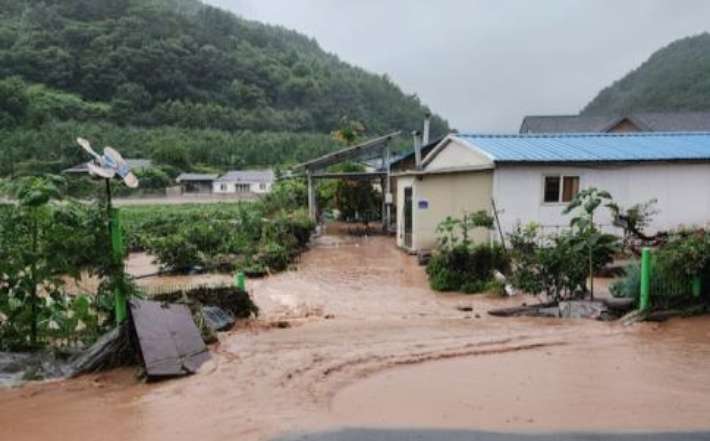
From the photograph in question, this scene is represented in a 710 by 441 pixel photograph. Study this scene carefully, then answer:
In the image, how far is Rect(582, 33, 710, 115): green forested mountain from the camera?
50.4m

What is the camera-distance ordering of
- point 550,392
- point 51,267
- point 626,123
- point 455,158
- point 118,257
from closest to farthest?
point 550,392 → point 51,267 → point 118,257 → point 455,158 → point 626,123

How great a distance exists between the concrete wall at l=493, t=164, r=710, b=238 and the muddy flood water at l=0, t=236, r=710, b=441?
24.5 ft

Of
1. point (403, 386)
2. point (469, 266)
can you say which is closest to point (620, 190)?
point (469, 266)

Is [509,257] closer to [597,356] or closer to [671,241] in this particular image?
[671,241]

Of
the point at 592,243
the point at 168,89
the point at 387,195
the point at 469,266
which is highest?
the point at 168,89

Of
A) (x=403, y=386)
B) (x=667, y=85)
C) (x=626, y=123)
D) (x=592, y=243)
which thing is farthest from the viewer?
(x=667, y=85)

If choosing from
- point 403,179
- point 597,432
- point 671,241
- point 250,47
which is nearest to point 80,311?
point 597,432

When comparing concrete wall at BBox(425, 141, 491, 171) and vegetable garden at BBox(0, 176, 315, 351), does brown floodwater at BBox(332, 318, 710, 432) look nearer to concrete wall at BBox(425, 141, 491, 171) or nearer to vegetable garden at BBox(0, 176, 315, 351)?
vegetable garden at BBox(0, 176, 315, 351)

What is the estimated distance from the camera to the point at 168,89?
10150cm

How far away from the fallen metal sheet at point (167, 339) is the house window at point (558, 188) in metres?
11.8

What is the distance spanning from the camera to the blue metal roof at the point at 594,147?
14922 mm

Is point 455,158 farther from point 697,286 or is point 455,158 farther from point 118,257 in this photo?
point 118,257

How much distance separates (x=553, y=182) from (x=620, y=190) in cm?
205

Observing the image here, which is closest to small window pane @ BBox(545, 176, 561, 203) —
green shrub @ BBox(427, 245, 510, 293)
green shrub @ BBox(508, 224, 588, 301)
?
green shrub @ BBox(427, 245, 510, 293)
